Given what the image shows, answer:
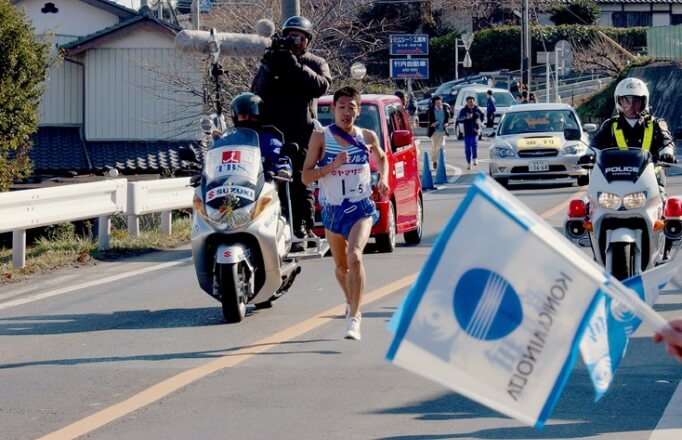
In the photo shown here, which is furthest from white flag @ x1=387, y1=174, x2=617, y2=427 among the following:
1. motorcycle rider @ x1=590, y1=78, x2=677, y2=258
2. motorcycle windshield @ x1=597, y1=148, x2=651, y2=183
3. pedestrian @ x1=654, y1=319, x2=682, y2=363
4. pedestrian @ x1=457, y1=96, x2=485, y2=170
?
pedestrian @ x1=457, y1=96, x2=485, y2=170

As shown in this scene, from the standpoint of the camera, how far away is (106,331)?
10320 millimetres

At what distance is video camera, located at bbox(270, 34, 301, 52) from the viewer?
12.1 m

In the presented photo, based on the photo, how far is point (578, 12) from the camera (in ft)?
249

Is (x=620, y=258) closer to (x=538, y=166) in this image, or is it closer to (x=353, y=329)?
(x=353, y=329)

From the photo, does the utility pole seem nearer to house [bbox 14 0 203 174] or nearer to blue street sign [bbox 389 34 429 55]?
blue street sign [bbox 389 34 429 55]

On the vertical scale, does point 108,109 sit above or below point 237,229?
above

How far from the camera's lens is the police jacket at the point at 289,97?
12.3 metres

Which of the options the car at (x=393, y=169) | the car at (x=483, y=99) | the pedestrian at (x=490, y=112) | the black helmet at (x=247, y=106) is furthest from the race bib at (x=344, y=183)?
the car at (x=483, y=99)

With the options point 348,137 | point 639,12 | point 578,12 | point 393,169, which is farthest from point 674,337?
point 639,12

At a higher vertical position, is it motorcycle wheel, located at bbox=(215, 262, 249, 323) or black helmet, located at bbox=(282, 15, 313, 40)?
black helmet, located at bbox=(282, 15, 313, 40)

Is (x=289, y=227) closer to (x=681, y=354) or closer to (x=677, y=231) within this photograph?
(x=677, y=231)

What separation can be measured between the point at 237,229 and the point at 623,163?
309 centimetres

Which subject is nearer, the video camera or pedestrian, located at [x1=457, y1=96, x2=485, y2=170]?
the video camera

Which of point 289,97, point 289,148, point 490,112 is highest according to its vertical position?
point 490,112
